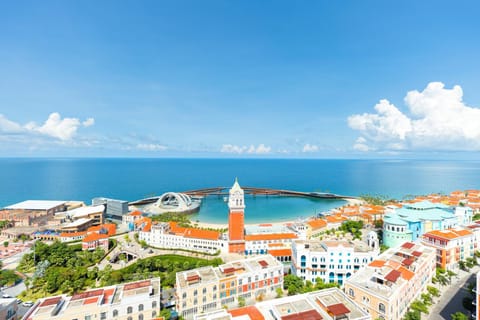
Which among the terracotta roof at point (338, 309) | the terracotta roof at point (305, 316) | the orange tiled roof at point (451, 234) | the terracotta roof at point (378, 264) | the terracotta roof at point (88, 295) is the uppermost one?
the orange tiled roof at point (451, 234)

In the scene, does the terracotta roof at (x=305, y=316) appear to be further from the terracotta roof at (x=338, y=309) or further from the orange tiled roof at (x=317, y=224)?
the orange tiled roof at (x=317, y=224)

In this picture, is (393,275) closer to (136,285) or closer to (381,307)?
(381,307)

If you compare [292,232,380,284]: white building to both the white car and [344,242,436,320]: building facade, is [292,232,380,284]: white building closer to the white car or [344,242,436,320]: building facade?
[344,242,436,320]: building facade

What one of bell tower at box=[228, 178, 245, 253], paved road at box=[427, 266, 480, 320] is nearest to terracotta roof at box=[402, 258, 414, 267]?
paved road at box=[427, 266, 480, 320]

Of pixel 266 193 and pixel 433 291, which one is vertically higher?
pixel 433 291

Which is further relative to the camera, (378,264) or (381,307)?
(378,264)

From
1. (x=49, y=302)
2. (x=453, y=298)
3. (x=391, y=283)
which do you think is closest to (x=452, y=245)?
(x=453, y=298)

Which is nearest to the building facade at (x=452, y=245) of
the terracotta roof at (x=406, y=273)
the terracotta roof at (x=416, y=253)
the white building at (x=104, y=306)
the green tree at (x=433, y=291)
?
the green tree at (x=433, y=291)
